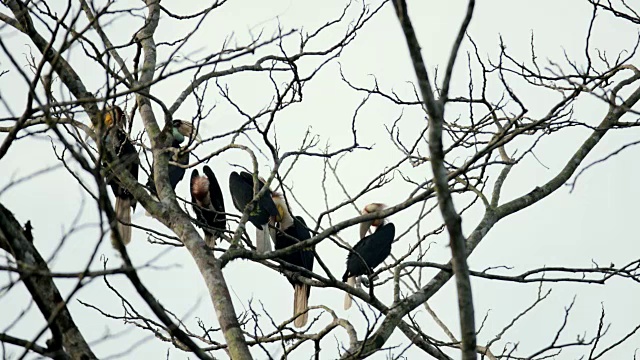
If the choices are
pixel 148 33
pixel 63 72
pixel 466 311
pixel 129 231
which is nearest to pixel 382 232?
pixel 129 231

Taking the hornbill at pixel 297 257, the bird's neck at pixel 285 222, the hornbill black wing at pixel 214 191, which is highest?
the hornbill black wing at pixel 214 191

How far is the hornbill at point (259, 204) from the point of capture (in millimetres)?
7336

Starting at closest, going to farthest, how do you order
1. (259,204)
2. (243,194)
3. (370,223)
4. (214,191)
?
(259,204)
(243,194)
(214,191)
(370,223)

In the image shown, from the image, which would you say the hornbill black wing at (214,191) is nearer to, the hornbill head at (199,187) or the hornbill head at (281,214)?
the hornbill head at (199,187)

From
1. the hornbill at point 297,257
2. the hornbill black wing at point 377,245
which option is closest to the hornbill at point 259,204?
the hornbill at point 297,257

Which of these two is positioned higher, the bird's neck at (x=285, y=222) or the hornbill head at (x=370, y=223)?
the hornbill head at (x=370, y=223)

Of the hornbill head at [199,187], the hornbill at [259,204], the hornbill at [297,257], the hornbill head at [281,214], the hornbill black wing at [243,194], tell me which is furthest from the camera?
the hornbill head at [199,187]

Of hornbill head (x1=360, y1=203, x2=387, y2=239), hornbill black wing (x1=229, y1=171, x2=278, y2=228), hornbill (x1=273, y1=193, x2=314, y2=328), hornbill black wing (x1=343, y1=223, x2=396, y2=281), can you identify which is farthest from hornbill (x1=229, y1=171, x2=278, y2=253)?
hornbill head (x1=360, y1=203, x2=387, y2=239)

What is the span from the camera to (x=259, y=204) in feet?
24.2

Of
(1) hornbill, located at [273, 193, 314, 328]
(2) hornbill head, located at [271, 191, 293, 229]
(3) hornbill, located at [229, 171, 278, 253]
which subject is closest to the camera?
(3) hornbill, located at [229, 171, 278, 253]

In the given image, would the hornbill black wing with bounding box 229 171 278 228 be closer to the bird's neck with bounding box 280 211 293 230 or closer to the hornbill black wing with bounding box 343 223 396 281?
the bird's neck with bounding box 280 211 293 230

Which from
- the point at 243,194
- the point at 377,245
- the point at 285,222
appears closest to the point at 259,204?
the point at 243,194

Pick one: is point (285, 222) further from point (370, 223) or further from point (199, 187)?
point (370, 223)

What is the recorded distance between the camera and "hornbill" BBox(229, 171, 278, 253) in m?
7.34
